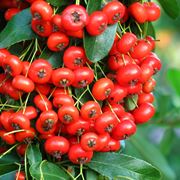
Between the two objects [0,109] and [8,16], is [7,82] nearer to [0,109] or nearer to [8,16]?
[0,109]

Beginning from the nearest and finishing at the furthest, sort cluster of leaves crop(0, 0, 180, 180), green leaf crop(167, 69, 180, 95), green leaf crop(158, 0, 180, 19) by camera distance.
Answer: cluster of leaves crop(0, 0, 180, 180)
green leaf crop(158, 0, 180, 19)
green leaf crop(167, 69, 180, 95)

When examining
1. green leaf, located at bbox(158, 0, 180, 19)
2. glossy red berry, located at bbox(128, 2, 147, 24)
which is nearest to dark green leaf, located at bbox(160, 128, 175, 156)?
green leaf, located at bbox(158, 0, 180, 19)

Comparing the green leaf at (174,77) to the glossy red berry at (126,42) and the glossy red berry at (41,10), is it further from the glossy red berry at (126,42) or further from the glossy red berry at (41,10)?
the glossy red berry at (41,10)

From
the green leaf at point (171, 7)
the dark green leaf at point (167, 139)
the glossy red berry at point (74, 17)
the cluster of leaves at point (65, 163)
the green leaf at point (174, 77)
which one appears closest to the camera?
the glossy red berry at point (74, 17)

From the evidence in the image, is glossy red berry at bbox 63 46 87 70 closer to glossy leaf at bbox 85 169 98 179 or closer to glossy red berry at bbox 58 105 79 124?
glossy red berry at bbox 58 105 79 124

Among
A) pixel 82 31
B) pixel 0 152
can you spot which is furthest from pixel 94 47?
pixel 0 152

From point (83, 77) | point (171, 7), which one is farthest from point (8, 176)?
point (171, 7)

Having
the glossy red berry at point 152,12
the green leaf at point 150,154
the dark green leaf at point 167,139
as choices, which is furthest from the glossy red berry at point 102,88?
the dark green leaf at point 167,139
